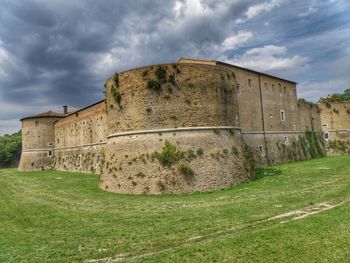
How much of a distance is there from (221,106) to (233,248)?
12.7 metres

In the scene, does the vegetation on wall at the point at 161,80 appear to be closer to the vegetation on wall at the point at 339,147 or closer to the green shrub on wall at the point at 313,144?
the green shrub on wall at the point at 313,144

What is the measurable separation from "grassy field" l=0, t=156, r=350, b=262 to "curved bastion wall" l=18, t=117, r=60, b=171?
102ft

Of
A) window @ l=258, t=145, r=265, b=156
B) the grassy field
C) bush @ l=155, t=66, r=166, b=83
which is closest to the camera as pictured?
the grassy field

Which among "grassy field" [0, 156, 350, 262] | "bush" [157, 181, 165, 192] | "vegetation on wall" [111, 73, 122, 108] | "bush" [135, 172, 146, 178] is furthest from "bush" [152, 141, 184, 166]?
"vegetation on wall" [111, 73, 122, 108]

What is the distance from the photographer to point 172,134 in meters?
17.9

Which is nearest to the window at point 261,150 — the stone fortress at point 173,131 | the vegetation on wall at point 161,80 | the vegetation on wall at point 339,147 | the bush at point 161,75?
the stone fortress at point 173,131

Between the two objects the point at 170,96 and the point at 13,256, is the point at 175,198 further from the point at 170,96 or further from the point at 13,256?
the point at 13,256

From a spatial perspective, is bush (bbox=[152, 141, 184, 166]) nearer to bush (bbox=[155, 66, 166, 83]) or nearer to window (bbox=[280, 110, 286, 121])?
bush (bbox=[155, 66, 166, 83])

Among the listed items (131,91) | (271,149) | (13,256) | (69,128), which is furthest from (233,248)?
(69,128)

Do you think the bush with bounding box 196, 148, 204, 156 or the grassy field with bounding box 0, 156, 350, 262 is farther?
the bush with bounding box 196, 148, 204, 156

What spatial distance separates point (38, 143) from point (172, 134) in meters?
A: 34.2

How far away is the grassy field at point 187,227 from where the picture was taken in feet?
24.5

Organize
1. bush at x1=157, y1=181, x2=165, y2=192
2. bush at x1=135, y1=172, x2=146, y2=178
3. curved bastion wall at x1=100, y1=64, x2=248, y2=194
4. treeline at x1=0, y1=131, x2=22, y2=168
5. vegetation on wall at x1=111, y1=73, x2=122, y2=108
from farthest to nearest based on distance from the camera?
1. treeline at x1=0, y1=131, x2=22, y2=168
2. vegetation on wall at x1=111, y1=73, x2=122, y2=108
3. bush at x1=135, y1=172, x2=146, y2=178
4. curved bastion wall at x1=100, y1=64, x2=248, y2=194
5. bush at x1=157, y1=181, x2=165, y2=192

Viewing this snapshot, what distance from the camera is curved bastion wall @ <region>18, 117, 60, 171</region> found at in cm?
4503
